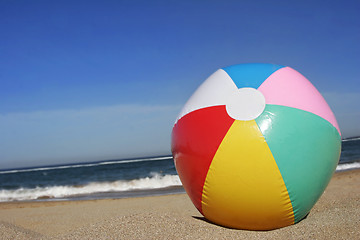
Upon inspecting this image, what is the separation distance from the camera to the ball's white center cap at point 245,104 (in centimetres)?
342

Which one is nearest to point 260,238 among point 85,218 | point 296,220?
point 296,220

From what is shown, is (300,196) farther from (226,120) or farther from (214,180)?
(226,120)

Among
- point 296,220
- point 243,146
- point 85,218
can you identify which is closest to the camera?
point 243,146

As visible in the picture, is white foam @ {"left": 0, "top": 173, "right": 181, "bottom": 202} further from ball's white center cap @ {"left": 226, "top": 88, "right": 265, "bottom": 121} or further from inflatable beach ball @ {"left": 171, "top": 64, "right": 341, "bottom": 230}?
ball's white center cap @ {"left": 226, "top": 88, "right": 265, "bottom": 121}

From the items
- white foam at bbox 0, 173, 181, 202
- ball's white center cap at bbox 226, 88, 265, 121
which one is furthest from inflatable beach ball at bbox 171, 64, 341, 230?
white foam at bbox 0, 173, 181, 202

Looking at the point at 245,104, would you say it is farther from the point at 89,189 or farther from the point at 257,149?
the point at 89,189

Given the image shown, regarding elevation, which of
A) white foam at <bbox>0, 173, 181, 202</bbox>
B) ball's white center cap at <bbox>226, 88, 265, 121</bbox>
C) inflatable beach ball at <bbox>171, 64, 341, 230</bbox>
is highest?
ball's white center cap at <bbox>226, 88, 265, 121</bbox>

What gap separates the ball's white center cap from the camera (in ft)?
11.2

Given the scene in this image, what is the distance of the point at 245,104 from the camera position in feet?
11.4

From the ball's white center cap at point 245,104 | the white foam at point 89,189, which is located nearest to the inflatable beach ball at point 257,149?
the ball's white center cap at point 245,104

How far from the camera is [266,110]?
11.2ft

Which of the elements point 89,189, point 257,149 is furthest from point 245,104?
point 89,189

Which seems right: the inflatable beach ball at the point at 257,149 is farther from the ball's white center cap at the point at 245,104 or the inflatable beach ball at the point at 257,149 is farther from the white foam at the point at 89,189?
the white foam at the point at 89,189

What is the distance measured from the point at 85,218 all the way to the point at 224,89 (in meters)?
4.32
